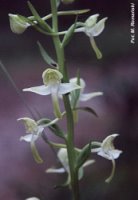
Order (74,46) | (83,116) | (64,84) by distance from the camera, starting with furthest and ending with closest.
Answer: (83,116), (74,46), (64,84)

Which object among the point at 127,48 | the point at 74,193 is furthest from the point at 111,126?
the point at 74,193

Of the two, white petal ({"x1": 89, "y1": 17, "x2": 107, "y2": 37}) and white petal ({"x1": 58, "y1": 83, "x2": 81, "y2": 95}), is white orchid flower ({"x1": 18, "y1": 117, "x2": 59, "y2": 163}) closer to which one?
white petal ({"x1": 58, "y1": 83, "x2": 81, "y2": 95})

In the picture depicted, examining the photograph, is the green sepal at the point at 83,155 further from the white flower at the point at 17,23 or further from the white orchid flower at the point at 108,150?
the white flower at the point at 17,23

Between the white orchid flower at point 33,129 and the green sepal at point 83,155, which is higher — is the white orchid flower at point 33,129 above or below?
above

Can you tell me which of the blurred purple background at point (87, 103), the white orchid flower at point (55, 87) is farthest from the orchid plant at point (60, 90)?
the blurred purple background at point (87, 103)

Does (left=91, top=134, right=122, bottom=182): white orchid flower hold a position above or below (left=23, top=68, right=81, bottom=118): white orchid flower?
below

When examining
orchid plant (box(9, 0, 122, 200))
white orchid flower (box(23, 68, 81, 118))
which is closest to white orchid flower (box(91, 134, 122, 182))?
orchid plant (box(9, 0, 122, 200))

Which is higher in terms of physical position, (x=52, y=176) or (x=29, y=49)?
(x=29, y=49)

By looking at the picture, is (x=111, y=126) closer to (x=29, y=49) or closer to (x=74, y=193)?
(x=29, y=49)

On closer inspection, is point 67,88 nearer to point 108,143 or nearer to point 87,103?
point 108,143
